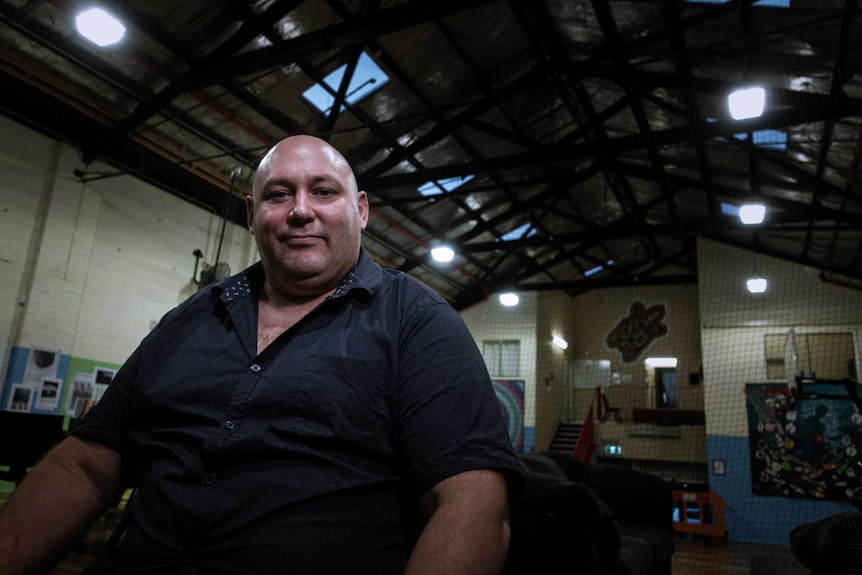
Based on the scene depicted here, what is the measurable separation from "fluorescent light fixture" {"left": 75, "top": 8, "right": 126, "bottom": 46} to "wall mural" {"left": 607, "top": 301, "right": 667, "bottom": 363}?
43.8ft

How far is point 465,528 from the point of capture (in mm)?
779

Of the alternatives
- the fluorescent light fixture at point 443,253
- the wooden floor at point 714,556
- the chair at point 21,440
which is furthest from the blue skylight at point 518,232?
the chair at point 21,440

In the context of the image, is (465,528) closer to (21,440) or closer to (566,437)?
(21,440)

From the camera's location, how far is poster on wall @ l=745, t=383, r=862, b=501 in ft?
31.2

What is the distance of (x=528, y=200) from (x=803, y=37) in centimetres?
600

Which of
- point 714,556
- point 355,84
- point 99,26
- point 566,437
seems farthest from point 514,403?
point 99,26

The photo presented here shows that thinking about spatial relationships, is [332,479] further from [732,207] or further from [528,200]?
[732,207]

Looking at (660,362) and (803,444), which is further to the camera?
(660,362)

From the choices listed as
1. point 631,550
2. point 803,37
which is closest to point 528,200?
point 803,37

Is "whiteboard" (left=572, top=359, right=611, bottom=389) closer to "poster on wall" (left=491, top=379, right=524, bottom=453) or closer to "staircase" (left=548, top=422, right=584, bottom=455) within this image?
"staircase" (left=548, top=422, right=584, bottom=455)

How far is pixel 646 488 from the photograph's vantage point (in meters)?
3.91

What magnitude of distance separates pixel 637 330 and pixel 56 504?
15154mm

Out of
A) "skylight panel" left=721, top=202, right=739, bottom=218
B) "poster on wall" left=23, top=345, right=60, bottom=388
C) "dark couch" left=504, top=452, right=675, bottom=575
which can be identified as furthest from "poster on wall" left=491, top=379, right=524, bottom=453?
"dark couch" left=504, top=452, right=675, bottom=575

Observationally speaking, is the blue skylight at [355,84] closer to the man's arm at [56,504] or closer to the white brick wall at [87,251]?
the white brick wall at [87,251]
